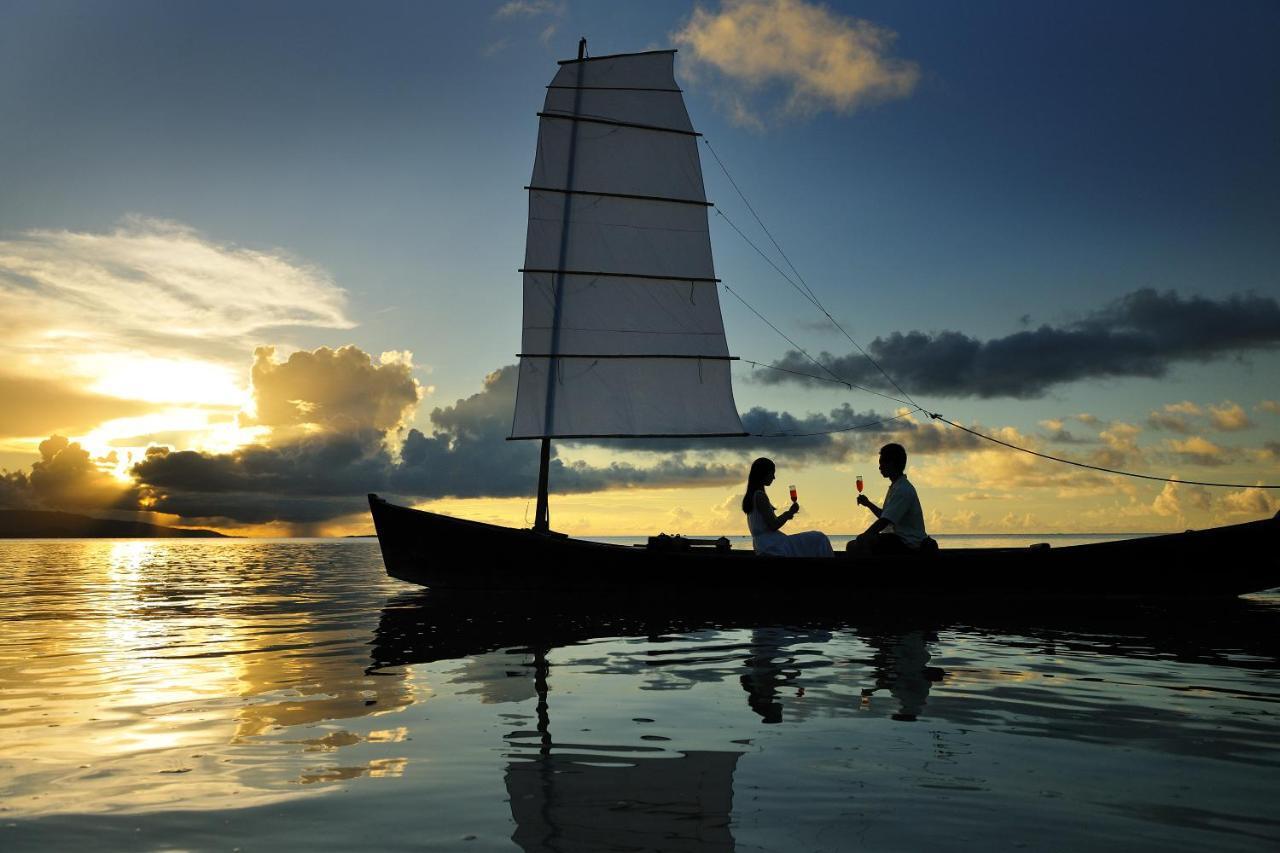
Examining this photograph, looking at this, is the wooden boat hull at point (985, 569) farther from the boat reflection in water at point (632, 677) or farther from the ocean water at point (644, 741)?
the ocean water at point (644, 741)

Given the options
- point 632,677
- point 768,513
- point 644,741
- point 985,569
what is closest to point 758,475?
point 768,513

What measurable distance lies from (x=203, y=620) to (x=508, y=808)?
12365mm

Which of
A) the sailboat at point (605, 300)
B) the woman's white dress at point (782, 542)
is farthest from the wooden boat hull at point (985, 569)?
the sailboat at point (605, 300)

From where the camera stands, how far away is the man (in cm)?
1372

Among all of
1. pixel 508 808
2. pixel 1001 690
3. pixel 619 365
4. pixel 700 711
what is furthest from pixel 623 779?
pixel 619 365

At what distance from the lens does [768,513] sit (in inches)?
593

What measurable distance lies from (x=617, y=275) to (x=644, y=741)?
18.4 metres

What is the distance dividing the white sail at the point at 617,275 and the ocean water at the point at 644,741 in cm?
1121

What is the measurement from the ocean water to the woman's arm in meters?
3.21

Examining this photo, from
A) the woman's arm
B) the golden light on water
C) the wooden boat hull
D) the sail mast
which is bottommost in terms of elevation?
the golden light on water

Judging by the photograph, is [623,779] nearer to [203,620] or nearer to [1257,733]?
[1257,733]

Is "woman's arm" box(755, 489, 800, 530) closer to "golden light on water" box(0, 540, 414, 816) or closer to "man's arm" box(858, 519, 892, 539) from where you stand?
"man's arm" box(858, 519, 892, 539)

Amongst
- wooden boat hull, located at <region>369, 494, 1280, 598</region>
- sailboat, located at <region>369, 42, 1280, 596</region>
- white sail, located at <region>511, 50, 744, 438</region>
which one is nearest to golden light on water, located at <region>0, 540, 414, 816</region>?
sailboat, located at <region>369, 42, 1280, 596</region>

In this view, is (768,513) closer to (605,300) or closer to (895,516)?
(895,516)
